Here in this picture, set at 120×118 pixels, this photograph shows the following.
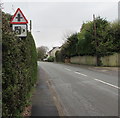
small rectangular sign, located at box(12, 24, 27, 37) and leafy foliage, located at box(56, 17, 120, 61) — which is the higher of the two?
leafy foliage, located at box(56, 17, 120, 61)

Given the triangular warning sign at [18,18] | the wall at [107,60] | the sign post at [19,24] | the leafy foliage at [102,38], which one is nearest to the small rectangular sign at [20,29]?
the sign post at [19,24]

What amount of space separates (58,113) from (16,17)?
3186 mm

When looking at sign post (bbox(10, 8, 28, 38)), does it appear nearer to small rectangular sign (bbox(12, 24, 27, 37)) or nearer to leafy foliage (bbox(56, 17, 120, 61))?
small rectangular sign (bbox(12, 24, 27, 37))

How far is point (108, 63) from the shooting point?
27641 millimetres

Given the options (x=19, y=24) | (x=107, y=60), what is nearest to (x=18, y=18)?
(x=19, y=24)

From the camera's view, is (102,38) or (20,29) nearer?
(20,29)

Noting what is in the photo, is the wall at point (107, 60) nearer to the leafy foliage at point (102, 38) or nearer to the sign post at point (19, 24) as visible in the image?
the leafy foliage at point (102, 38)

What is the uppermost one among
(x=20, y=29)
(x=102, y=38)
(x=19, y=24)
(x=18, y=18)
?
(x=102, y=38)

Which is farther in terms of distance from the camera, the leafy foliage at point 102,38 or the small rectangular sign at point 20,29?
the leafy foliage at point 102,38

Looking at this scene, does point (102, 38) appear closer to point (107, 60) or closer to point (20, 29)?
point (107, 60)

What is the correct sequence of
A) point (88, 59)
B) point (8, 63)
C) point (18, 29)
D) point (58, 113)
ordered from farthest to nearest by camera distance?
1. point (88, 59)
2. point (58, 113)
3. point (18, 29)
4. point (8, 63)

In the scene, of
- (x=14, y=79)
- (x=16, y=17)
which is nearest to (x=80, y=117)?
(x=14, y=79)

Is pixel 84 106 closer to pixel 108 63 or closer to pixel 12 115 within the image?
pixel 12 115

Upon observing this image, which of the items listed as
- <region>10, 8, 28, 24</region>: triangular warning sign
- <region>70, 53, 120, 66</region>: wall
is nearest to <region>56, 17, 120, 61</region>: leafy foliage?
<region>70, 53, 120, 66</region>: wall
